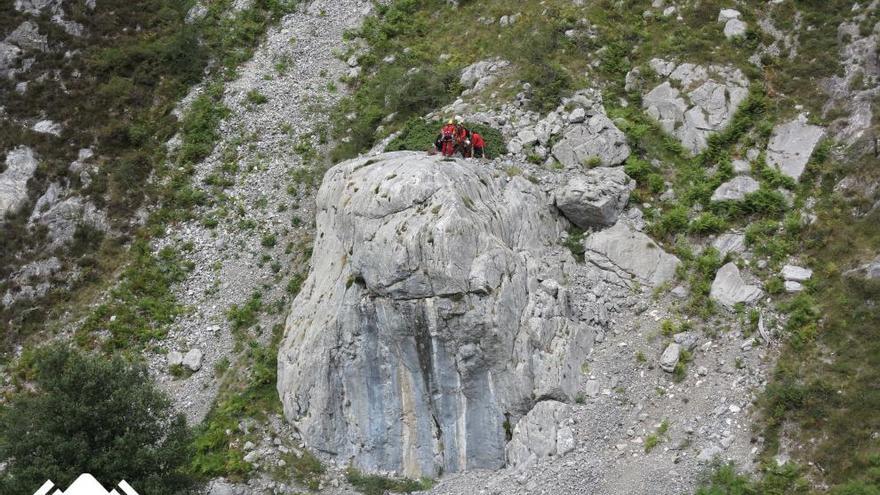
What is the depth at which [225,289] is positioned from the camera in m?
28.8

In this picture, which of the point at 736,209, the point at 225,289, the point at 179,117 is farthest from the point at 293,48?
the point at 736,209

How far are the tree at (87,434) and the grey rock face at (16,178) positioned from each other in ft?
48.7

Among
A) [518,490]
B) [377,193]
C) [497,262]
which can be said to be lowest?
[518,490]

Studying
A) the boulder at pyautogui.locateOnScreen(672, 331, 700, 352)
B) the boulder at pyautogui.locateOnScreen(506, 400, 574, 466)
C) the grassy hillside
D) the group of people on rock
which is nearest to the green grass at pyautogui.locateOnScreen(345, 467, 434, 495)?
the boulder at pyautogui.locateOnScreen(506, 400, 574, 466)

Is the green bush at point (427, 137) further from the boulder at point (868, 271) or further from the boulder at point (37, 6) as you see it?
A: the boulder at point (37, 6)

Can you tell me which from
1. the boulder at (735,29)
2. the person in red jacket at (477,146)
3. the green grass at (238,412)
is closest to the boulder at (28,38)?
the green grass at (238,412)

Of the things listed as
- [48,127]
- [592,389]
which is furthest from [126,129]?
[592,389]

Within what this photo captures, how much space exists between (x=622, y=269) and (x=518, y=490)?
847 centimetres

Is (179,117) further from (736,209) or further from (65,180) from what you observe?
(736,209)

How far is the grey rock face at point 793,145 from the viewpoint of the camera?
85.0ft

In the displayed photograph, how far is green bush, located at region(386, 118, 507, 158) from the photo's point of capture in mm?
27266

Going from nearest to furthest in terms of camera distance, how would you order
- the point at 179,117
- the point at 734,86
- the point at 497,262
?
the point at 497,262, the point at 734,86, the point at 179,117

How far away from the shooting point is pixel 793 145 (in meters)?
26.4

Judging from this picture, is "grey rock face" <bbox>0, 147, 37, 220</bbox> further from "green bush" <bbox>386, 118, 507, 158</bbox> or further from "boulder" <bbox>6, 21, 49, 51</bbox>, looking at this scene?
"green bush" <bbox>386, 118, 507, 158</bbox>
